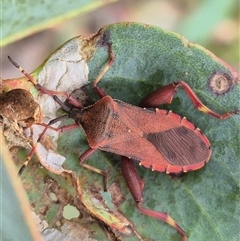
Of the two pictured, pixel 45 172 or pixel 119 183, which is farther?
pixel 119 183

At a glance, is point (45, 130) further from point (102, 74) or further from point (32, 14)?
point (32, 14)

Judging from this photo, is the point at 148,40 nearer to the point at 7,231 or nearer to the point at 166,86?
the point at 166,86

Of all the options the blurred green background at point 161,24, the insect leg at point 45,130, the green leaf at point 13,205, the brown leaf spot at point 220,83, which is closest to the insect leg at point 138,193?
the insect leg at point 45,130

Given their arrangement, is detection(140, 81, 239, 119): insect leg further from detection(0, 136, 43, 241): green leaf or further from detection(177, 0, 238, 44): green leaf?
detection(0, 136, 43, 241): green leaf

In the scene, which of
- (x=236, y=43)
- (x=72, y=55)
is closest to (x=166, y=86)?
(x=72, y=55)

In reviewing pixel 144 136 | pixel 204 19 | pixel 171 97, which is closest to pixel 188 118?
pixel 171 97

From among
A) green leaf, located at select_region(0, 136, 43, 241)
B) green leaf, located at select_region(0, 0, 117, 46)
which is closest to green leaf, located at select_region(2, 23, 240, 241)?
green leaf, located at select_region(0, 0, 117, 46)
